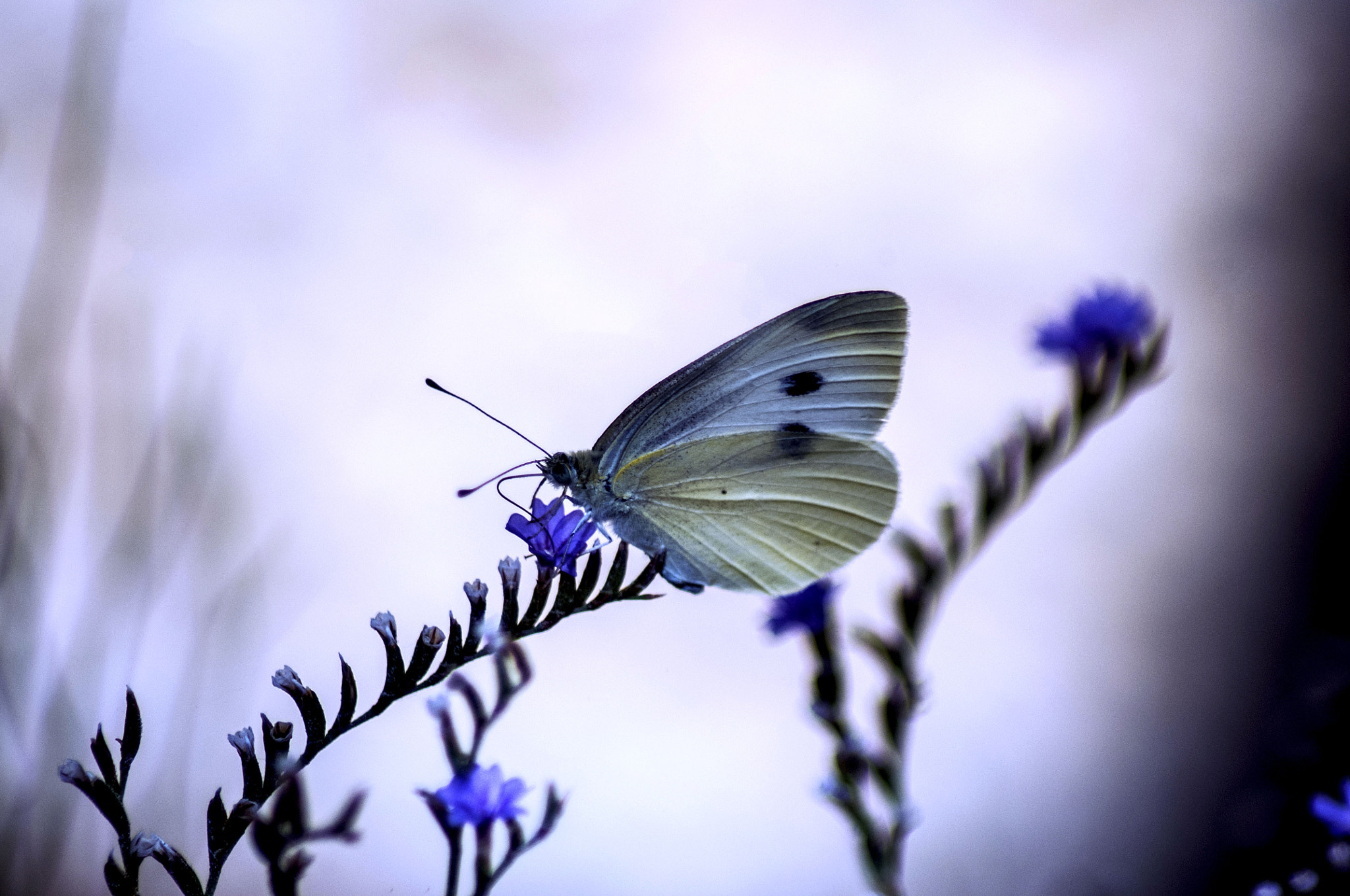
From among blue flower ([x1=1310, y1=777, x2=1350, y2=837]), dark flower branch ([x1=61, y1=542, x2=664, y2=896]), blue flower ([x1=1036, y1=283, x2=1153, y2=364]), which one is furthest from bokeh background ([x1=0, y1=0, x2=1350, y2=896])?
dark flower branch ([x1=61, y1=542, x2=664, y2=896])

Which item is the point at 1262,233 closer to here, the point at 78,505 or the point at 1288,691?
the point at 1288,691

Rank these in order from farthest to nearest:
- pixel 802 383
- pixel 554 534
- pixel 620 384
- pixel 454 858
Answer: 1. pixel 620 384
2. pixel 802 383
3. pixel 554 534
4. pixel 454 858

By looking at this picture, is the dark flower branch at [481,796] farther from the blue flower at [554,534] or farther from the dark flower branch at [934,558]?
the dark flower branch at [934,558]

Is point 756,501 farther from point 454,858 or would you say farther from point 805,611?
point 454,858

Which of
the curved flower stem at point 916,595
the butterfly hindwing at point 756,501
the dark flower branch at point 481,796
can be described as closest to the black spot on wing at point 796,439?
the butterfly hindwing at point 756,501

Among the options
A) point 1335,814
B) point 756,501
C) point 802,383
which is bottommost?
point 1335,814

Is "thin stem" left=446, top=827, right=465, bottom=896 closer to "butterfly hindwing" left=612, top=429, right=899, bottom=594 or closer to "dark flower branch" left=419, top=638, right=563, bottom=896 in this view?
"dark flower branch" left=419, top=638, right=563, bottom=896

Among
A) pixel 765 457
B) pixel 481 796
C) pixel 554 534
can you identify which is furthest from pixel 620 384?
pixel 481 796
